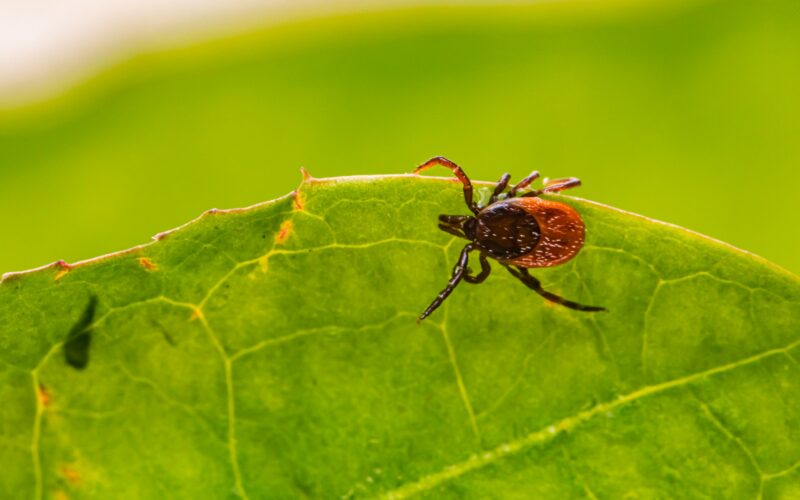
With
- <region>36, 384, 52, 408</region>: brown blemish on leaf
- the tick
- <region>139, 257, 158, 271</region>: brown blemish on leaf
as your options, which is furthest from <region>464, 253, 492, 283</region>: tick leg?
<region>36, 384, 52, 408</region>: brown blemish on leaf

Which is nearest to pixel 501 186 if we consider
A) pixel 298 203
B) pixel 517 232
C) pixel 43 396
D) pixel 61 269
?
pixel 517 232

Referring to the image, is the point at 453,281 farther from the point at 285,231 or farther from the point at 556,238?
the point at 556,238

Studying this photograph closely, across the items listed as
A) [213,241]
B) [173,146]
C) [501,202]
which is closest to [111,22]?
[173,146]

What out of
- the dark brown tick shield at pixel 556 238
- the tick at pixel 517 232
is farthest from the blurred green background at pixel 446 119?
the dark brown tick shield at pixel 556 238

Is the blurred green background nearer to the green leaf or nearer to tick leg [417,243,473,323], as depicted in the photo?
tick leg [417,243,473,323]

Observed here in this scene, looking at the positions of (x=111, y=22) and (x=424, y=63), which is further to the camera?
(x=111, y=22)

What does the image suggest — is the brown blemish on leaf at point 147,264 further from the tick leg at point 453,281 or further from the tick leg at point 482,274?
the tick leg at point 482,274

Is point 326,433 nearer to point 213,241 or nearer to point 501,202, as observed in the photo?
point 213,241
